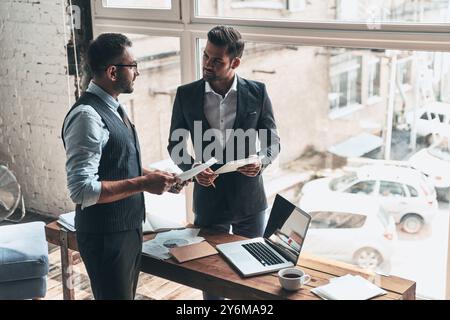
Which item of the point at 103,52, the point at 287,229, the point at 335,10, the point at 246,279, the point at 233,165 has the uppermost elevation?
the point at 335,10

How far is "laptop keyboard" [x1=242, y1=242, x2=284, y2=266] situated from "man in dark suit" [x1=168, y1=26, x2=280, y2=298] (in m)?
0.27

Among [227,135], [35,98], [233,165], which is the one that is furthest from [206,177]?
[35,98]

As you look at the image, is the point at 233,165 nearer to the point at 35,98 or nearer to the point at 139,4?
the point at 139,4

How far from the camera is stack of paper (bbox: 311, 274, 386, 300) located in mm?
2209

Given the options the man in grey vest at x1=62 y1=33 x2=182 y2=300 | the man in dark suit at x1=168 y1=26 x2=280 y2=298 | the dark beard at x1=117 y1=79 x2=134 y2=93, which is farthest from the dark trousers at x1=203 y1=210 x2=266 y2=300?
the dark beard at x1=117 y1=79 x2=134 y2=93

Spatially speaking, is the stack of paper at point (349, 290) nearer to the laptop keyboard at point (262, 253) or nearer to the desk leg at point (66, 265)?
the laptop keyboard at point (262, 253)

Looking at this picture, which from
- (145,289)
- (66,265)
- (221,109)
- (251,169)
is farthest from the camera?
Result: (145,289)

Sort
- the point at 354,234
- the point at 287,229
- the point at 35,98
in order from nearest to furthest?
1. the point at 287,229
2. the point at 354,234
3. the point at 35,98

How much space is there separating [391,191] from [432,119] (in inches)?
17.2

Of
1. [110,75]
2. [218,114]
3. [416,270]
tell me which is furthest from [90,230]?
[416,270]

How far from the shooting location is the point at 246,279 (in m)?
2.36

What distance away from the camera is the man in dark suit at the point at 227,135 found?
2.83 meters
